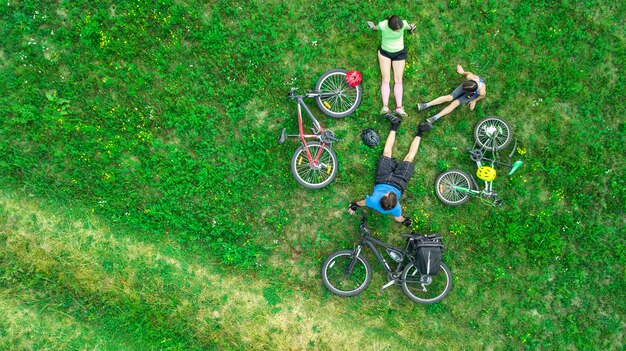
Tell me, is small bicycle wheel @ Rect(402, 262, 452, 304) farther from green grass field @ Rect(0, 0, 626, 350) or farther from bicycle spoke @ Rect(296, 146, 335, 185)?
bicycle spoke @ Rect(296, 146, 335, 185)

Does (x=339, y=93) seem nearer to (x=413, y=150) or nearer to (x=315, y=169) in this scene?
(x=315, y=169)

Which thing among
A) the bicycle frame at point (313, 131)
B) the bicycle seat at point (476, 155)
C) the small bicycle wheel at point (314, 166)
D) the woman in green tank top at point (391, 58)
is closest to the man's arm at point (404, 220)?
the small bicycle wheel at point (314, 166)

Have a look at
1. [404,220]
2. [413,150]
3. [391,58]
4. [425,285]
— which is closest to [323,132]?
[413,150]

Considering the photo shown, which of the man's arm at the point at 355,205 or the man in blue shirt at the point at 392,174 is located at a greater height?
the man in blue shirt at the point at 392,174

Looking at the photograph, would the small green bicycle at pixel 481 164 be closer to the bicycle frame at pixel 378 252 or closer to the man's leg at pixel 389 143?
the man's leg at pixel 389 143

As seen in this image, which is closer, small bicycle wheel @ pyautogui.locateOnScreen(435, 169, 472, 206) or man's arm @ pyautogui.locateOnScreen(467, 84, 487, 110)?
man's arm @ pyautogui.locateOnScreen(467, 84, 487, 110)

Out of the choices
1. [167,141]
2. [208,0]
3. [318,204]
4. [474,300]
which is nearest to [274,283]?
[318,204]

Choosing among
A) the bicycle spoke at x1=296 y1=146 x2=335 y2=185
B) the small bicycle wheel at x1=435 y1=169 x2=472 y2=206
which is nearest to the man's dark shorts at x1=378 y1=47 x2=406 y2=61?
the bicycle spoke at x1=296 y1=146 x2=335 y2=185
